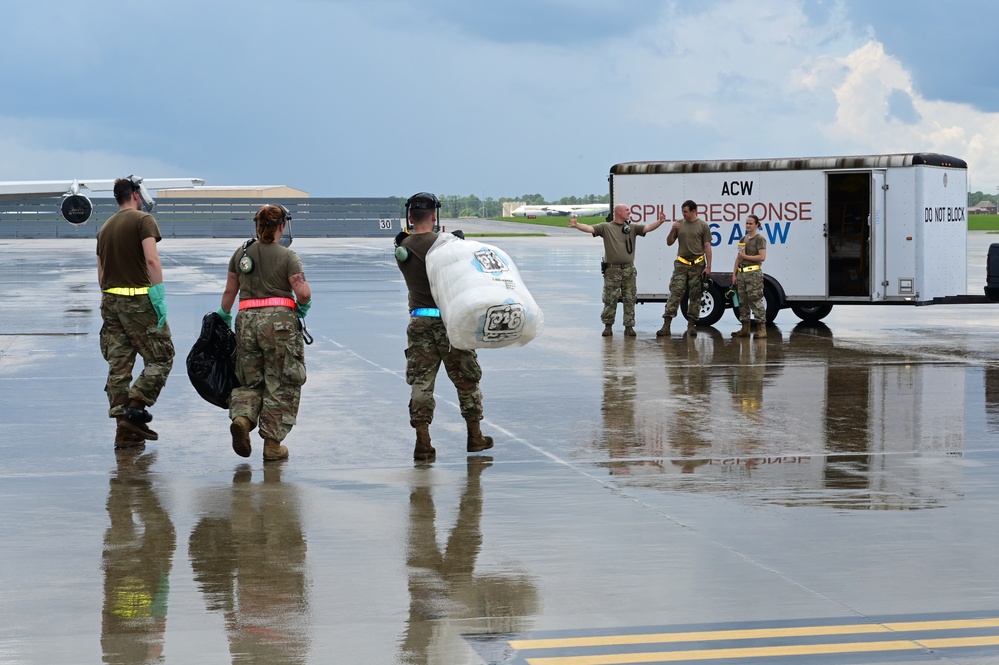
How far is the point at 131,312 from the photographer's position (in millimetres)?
10453

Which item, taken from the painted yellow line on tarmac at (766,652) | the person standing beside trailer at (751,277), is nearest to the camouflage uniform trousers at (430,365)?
the painted yellow line on tarmac at (766,652)

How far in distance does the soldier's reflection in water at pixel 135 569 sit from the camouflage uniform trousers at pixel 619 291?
10.9 metres

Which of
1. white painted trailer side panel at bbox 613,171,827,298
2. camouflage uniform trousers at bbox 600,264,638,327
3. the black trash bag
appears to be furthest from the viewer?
white painted trailer side panel at bbox 613,171,827,298

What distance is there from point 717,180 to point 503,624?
54.5 feet

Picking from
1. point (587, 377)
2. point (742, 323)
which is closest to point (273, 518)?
point (587, 377)

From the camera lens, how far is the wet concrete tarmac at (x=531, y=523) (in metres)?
5.64

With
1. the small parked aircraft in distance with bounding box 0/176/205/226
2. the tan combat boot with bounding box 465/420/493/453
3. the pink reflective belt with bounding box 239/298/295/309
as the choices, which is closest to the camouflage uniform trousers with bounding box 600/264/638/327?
the tan combat boot with bounding box 465/420/493/453

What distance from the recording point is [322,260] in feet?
159

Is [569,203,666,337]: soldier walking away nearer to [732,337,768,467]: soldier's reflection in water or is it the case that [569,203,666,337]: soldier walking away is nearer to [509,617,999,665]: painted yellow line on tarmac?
[732,337,768,467]: soldier's reflection in water

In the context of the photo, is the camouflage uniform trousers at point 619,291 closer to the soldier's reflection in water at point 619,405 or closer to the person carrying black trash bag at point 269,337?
the soldier's reflection in water at point 619,405

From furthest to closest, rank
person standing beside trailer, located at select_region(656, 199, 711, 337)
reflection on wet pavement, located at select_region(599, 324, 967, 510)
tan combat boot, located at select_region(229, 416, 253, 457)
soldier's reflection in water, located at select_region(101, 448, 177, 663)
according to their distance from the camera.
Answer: person standing beside trailer, located at select_region(656, 199, 711, 337) < tan combat boot, located at select_region(229, 416, 253, 457) < reflection on wet pavement, located at select_region(599, 324, 967, 510) < soldier's reflection in water, located at select_region(101, 448, 177, 663)

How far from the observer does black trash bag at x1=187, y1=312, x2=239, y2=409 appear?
9.91m

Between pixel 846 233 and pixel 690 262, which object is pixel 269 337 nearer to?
pixel 690 262

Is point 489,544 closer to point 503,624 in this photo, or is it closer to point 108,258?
point 503,624
